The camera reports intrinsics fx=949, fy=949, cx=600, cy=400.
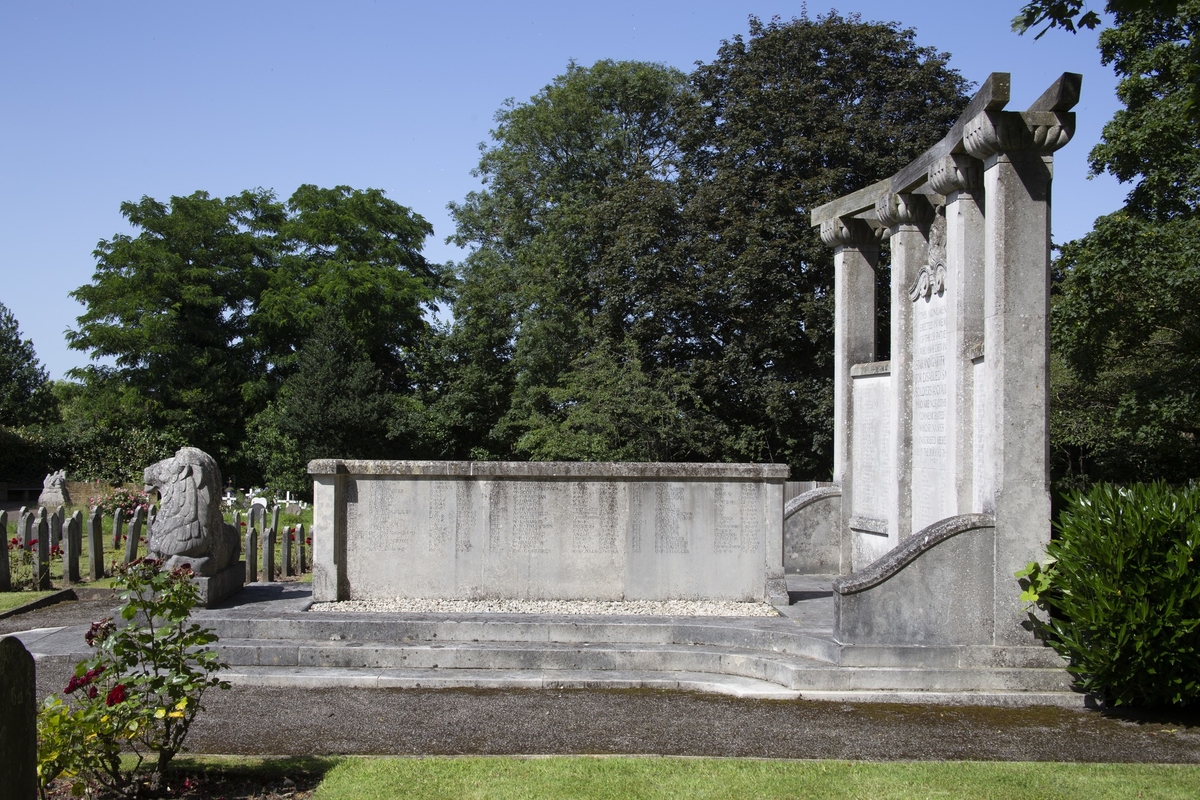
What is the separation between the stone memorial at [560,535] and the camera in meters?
11.0

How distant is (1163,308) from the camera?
1764 cm

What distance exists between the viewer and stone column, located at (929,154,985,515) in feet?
31.5

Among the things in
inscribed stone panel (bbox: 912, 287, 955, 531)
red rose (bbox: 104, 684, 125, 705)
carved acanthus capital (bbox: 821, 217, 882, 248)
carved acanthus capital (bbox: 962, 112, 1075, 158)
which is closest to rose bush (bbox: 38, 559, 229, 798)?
red rose (bbox: 104, 684, 125, 705)

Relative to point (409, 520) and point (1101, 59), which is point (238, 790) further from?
point (1101, 59)

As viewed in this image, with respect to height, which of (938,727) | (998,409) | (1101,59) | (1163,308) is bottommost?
(938,727)

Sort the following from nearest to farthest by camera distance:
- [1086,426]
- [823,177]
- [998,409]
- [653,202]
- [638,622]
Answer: [998,409] → [638,622] → [1086,426] → [823,177] → [653,202]

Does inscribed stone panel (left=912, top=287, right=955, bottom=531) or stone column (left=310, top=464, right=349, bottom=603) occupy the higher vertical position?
inscribed stone panel (left=912, top=287, right=955, bottom=531)

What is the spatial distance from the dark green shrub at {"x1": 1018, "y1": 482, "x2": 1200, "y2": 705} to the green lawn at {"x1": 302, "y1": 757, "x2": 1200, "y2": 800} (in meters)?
1.12

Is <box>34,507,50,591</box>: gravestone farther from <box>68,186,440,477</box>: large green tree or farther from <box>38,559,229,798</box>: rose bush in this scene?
<box>68,186,440,477</box>: large green tree

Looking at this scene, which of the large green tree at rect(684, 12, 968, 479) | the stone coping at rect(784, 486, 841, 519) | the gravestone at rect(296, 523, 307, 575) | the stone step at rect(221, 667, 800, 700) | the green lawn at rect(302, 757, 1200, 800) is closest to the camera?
the green lawn at rect(302, 757, 1200, 800)

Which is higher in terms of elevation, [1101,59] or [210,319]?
[1101,59]

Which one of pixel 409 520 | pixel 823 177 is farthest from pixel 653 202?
pixel 409 520

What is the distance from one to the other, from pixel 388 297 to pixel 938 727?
3334 centimetres

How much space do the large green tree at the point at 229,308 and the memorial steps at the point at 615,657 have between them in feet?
88.4
